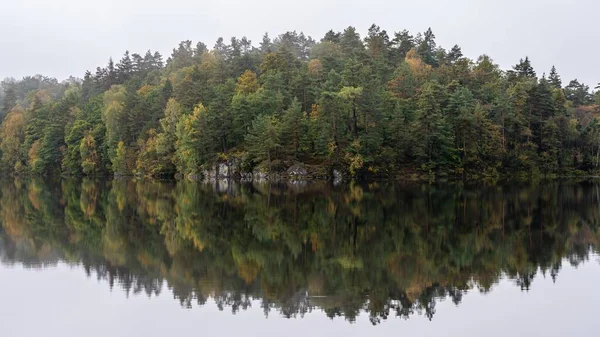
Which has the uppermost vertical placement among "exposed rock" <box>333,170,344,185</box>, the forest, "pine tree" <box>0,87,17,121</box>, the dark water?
"pine tree" <box>0,87,17,121</box>

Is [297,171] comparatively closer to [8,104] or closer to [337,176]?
[337,176]

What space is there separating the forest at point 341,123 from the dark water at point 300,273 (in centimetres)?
3876

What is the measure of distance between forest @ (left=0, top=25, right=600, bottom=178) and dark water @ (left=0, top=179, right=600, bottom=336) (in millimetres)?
38758

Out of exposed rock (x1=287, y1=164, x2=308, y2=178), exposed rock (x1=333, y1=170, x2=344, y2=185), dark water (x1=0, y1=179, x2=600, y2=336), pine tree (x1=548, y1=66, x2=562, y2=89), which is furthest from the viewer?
pine tree (x1=548, y1=66, x2=562, y2=89)

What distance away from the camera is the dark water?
11.8 m

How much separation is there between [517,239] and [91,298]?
Answer: 1498 centimetres

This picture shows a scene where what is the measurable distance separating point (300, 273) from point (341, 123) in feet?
174

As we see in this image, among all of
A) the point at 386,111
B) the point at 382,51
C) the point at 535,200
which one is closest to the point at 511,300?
the point at 535,200

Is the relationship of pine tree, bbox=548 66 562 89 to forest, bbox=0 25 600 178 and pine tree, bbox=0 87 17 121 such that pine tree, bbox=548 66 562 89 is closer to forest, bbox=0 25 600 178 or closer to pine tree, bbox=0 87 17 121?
forest, bbox=0 25 600 178

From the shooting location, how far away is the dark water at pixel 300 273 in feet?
38.9

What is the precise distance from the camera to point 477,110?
7050cm

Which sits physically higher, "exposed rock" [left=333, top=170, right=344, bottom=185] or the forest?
the forest

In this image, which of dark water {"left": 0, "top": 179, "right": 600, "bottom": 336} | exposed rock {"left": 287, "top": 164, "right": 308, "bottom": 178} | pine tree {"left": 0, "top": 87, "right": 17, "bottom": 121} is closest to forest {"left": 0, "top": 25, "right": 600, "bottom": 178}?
exposed rock {"left": 287, "top": 164, "right": 308, "bottom": 178}

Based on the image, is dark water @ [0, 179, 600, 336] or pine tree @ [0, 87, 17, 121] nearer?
dark water @ [0, 179, 600, 336]
